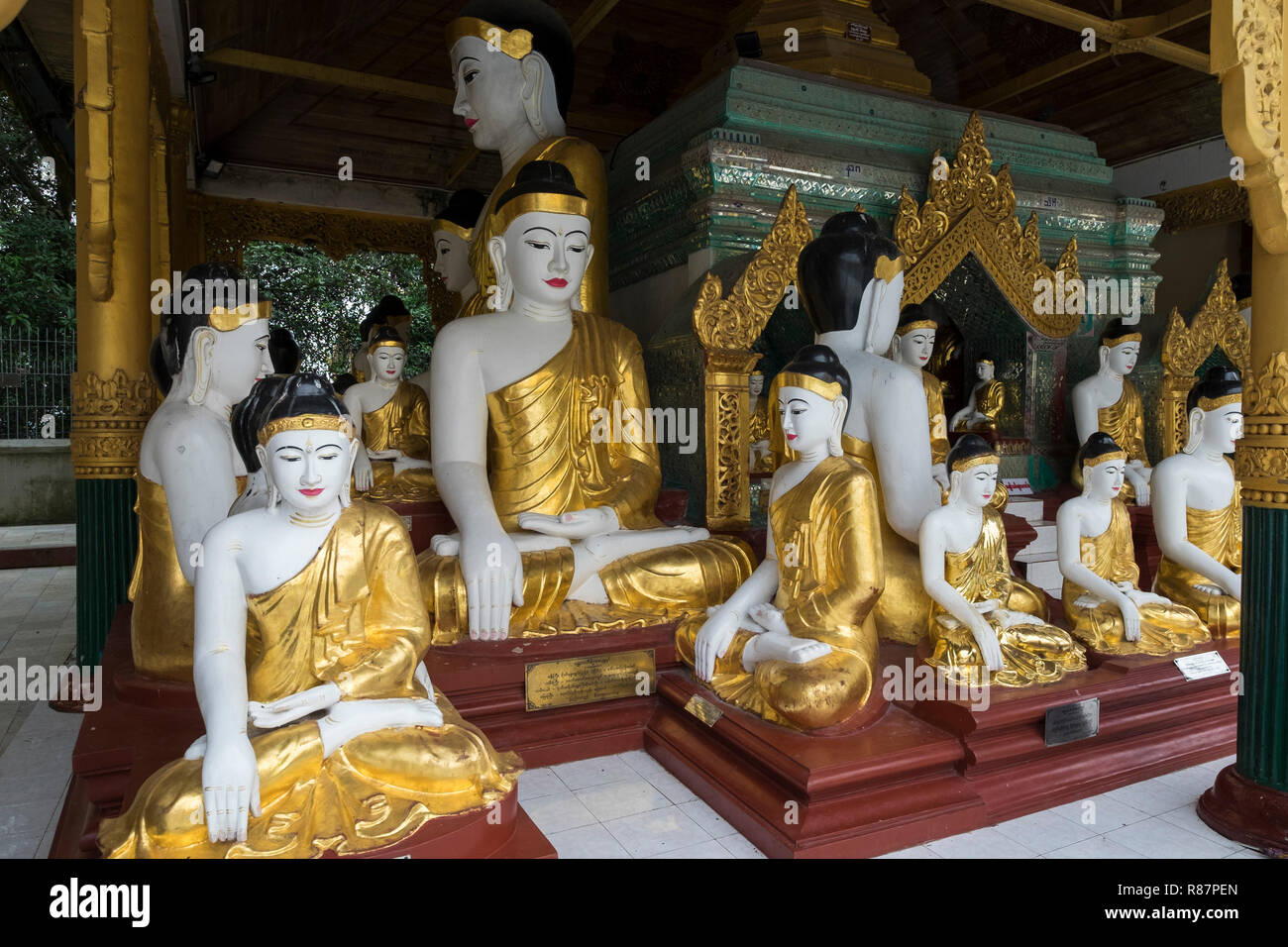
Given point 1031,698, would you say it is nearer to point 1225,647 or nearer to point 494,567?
point 1225,647

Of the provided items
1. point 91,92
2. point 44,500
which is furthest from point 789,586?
point 44,500

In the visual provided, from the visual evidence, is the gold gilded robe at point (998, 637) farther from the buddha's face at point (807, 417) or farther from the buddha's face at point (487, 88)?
the buddha's face at point (487, 88)

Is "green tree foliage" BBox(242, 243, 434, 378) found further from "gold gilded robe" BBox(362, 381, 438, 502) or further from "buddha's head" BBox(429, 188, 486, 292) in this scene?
"gold gilded robe" BBox(362, 381, 438, 502)

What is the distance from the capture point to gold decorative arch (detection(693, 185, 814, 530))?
3.70 metres

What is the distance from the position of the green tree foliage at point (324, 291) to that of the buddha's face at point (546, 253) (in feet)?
33.2

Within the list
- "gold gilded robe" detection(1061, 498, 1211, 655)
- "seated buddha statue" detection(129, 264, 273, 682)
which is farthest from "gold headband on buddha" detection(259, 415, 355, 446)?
"gold gilded robe" detection(1061, 498, 1211, 655)

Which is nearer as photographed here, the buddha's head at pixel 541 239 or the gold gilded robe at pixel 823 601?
the gold gilded robe at pixel 823 601

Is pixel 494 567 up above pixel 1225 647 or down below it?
above

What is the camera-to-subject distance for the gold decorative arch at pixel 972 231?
468 centimetres

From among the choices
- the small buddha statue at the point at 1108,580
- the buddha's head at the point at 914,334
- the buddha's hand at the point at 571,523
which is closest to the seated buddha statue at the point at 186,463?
the buddha's hand at the point at 571,523

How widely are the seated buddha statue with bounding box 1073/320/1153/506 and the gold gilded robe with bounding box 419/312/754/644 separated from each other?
2969 mm

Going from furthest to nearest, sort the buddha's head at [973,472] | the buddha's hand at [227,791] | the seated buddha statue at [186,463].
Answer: the buddha's head at [973,472] < the seated buddha statue at [186,463] < the buddha's hand at [227,791]
